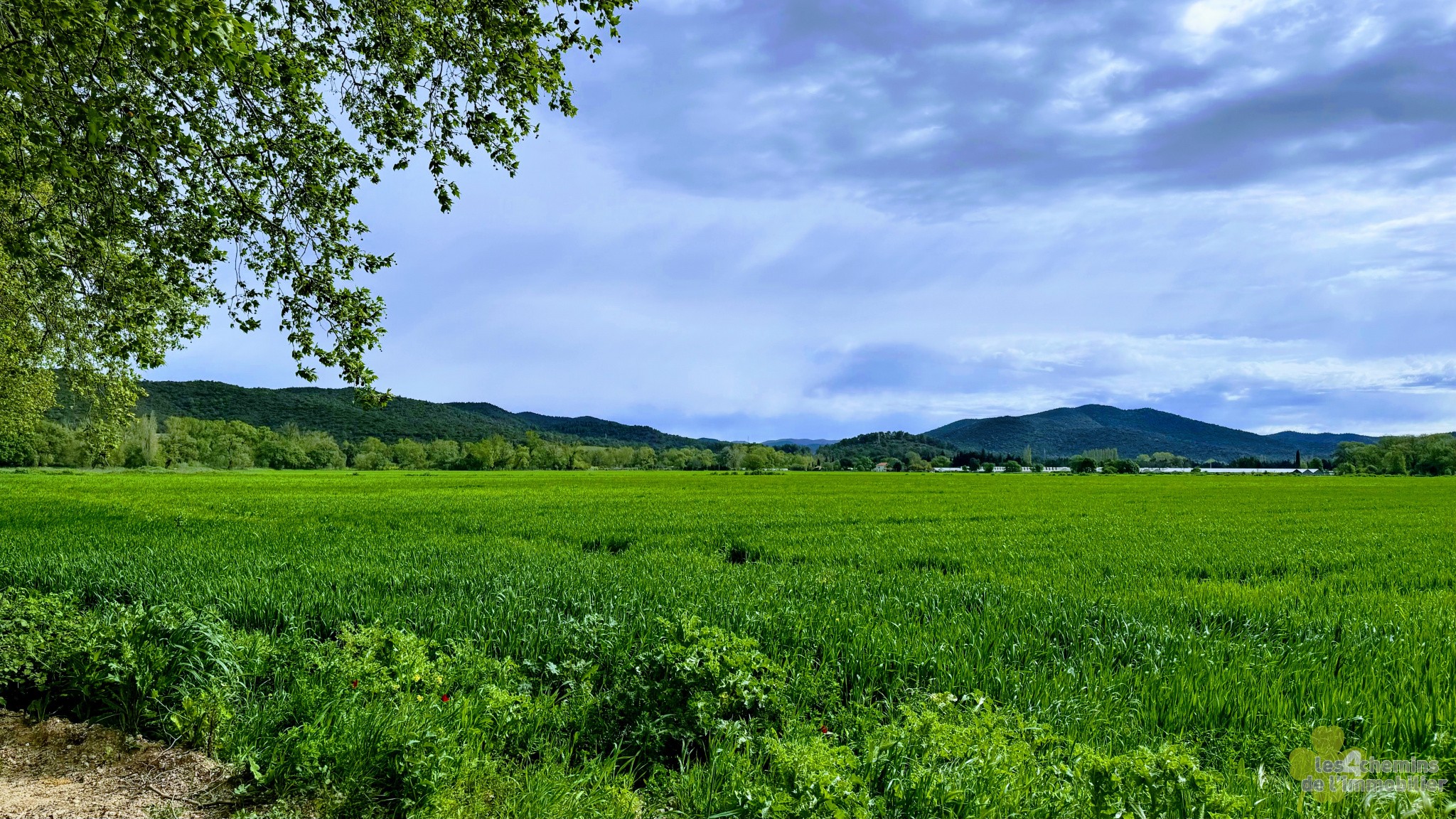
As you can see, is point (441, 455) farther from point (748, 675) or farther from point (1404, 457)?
point (1404, 457)

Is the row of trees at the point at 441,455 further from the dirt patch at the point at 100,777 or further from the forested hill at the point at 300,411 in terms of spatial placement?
the dirt patch at the point at 100,777

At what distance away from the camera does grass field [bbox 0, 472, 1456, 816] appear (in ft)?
12.6

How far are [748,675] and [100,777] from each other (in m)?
4.45

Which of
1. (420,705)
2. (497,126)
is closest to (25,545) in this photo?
(497,126)

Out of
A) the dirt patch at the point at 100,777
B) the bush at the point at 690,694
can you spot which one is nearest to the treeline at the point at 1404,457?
the bush at the point at 690,694

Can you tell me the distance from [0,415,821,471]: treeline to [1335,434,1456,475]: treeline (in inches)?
4955

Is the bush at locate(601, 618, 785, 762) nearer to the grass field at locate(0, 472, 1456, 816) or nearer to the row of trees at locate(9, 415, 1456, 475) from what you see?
the grass field at locate(0, 472, 1456, 816)

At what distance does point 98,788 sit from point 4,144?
32.8 feet

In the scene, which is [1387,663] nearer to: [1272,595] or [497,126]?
[1272,595]

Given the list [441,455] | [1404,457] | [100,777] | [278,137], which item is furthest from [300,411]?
[1404,457]

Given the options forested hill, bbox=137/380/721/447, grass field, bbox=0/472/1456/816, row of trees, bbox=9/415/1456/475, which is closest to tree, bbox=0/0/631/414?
grass field, bbox=0/472/1456/816

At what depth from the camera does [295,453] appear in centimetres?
12594

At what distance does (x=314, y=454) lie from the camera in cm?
13112

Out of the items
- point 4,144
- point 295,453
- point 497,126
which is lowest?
point 295,453
